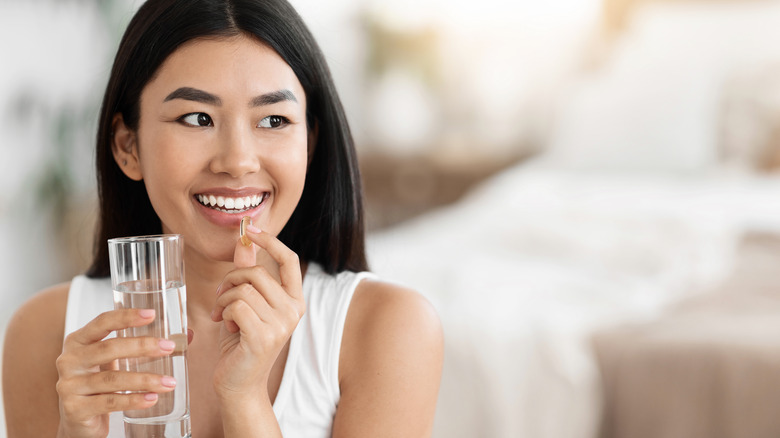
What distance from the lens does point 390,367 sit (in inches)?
43.4

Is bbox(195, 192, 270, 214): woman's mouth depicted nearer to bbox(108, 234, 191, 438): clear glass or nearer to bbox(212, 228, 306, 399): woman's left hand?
bbox(212, 228, 306, 399): woman's left hand

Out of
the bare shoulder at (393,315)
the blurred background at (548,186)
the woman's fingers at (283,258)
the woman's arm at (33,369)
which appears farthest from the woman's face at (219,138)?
the blurred background at (548,186)

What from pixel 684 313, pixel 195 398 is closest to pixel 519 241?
pixel 684 313

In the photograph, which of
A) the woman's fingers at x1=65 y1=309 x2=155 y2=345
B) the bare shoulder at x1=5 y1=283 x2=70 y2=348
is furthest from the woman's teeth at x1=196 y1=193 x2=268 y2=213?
the bare shoulder at x1=5 y1=283 x2=70 y2=348

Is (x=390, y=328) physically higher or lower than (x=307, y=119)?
lower

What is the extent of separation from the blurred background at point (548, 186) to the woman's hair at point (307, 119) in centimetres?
57

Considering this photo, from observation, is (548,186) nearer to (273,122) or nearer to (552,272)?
(552,272)

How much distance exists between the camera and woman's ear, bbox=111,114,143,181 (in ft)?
3.80

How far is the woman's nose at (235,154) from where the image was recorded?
1000 mm

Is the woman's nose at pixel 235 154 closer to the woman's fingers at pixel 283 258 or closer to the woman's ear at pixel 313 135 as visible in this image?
the woman's fingers at pixel 283 258

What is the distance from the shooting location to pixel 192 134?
1021 mm

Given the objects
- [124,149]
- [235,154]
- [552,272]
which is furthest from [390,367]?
[552,272]

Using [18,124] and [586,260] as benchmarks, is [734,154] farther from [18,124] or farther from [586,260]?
[18,124]

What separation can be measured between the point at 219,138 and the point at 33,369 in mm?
506
